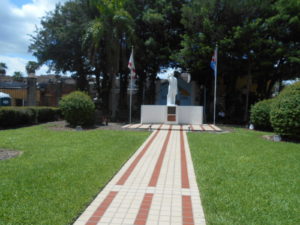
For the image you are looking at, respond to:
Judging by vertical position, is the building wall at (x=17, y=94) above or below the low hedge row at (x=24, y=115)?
above

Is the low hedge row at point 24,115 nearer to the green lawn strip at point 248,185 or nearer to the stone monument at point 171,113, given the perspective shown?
the stone monument at point 171,113

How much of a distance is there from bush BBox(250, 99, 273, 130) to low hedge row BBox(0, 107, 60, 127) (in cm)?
1425

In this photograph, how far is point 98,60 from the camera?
73.0 feet

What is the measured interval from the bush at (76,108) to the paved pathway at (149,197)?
8.80 m

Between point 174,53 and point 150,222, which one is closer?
point 150,222

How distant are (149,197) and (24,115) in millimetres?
13751

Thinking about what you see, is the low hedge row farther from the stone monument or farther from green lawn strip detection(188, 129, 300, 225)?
green lawn strip detection(188, 129, 300, 225)

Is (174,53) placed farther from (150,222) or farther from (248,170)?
(150,222)

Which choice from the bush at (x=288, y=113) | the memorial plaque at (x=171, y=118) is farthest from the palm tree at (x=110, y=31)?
the bush at (x=288, y=113)

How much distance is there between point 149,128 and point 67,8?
1503cm

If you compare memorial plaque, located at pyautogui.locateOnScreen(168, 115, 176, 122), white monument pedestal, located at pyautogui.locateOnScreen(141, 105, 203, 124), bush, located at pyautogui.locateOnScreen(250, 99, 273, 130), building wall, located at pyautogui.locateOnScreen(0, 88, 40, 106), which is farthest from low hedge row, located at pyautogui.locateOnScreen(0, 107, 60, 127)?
bush, located at pyautogui.locateOnScreen(250, 99, 273, 130)

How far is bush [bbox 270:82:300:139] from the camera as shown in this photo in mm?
11062

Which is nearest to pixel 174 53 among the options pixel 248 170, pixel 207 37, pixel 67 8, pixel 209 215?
pixel 207 37

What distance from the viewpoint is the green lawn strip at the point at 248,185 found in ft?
12.3
